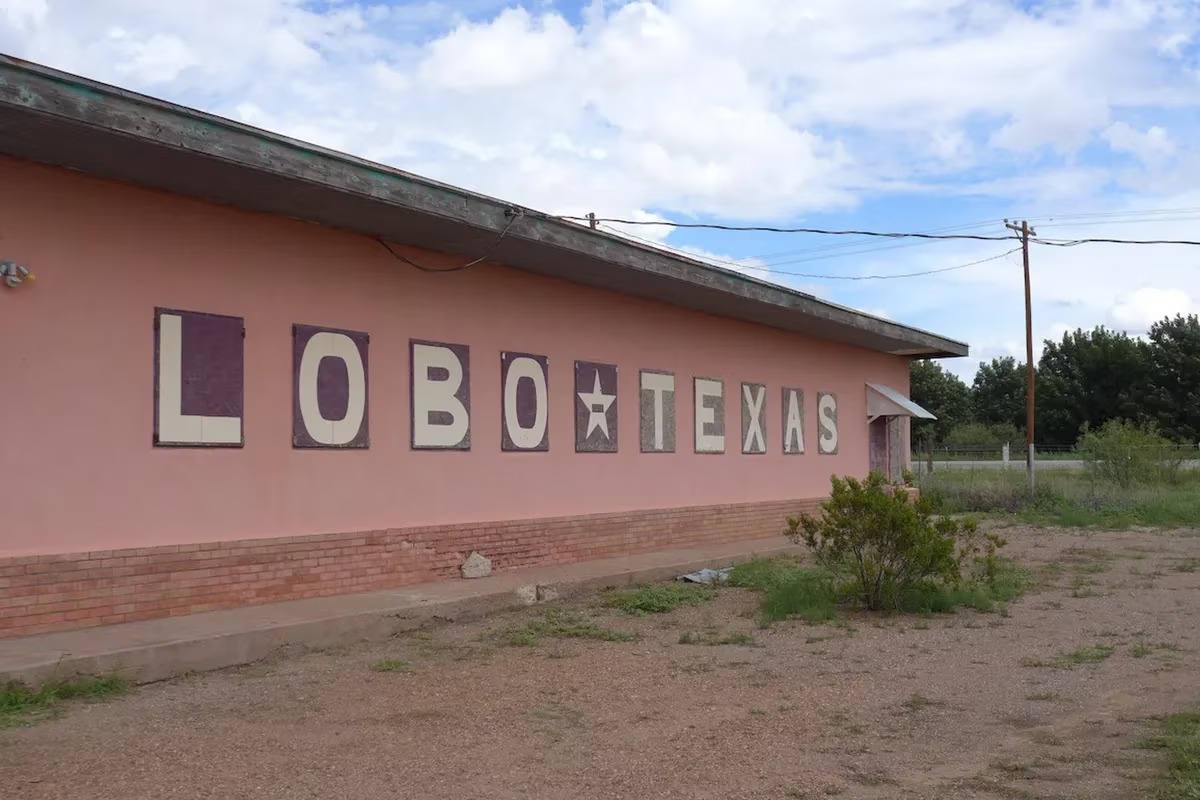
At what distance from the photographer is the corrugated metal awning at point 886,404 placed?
19.2 m

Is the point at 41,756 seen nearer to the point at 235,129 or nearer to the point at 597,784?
the point at 597,784

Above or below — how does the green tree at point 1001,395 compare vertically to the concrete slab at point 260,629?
above

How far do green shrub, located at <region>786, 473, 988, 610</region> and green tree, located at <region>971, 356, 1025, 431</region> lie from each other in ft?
175

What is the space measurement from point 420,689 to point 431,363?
4.40 m

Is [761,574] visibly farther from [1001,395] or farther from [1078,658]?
[1001,395]

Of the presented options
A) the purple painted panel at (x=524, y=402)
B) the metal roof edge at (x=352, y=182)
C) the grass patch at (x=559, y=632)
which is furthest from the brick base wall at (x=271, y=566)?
the metal roof edge at (x=352, y=182)

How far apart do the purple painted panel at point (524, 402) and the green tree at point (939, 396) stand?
166 ft

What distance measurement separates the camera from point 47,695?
6.45 metres

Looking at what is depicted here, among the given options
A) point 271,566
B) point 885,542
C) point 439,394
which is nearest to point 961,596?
point 885,542

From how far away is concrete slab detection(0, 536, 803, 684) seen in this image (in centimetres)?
687

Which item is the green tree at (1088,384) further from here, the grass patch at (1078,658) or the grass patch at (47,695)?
the grass patch at (47,695)

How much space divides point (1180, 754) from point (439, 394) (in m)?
7.37

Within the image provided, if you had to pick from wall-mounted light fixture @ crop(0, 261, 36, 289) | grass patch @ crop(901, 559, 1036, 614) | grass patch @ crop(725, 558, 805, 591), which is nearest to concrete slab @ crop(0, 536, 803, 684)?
grass patch @ crop(725, 558, 805, 591)

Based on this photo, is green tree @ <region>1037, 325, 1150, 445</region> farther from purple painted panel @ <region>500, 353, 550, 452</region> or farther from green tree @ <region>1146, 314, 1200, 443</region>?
purple painted panel @ <region>500, 353, 550, 452</region>
